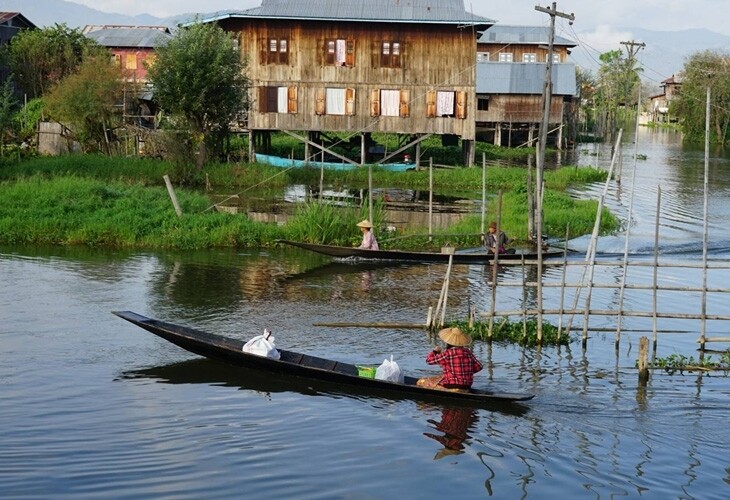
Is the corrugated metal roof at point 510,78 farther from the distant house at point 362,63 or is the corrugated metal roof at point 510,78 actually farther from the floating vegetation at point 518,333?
the floating vegetation at point 518,333

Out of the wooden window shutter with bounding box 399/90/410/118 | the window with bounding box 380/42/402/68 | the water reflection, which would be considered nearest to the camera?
the water reflection

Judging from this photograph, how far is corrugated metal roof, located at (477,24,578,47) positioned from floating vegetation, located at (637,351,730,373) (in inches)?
2023

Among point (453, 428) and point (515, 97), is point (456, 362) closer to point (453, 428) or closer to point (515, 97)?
point (453, 428)

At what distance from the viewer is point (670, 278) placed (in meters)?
21.2

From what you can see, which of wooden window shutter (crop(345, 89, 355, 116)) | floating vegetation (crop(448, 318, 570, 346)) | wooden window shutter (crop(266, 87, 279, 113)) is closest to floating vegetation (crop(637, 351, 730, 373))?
floating vegetation (crop(448, 318, 570, 346))

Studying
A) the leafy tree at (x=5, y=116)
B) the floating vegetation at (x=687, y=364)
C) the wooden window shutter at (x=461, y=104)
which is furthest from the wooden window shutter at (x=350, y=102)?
the floating vegetation at (x=687, y=364)

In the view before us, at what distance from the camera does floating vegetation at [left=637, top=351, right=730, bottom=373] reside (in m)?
13.6

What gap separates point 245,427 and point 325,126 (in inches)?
1103

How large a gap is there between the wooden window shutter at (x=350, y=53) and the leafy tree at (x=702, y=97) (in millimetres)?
34425

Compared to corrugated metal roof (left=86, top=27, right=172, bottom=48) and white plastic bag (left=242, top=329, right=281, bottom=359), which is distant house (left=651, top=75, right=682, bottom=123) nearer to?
corrugated metal roof (left=86, top=27, right=172, bottom=48)

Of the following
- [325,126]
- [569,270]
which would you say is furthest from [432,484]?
[325,126]

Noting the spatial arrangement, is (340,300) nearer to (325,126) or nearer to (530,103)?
(325,126)

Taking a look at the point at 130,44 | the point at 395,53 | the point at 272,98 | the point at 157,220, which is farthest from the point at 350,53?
the point at 130,44

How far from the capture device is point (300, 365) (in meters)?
12.4
